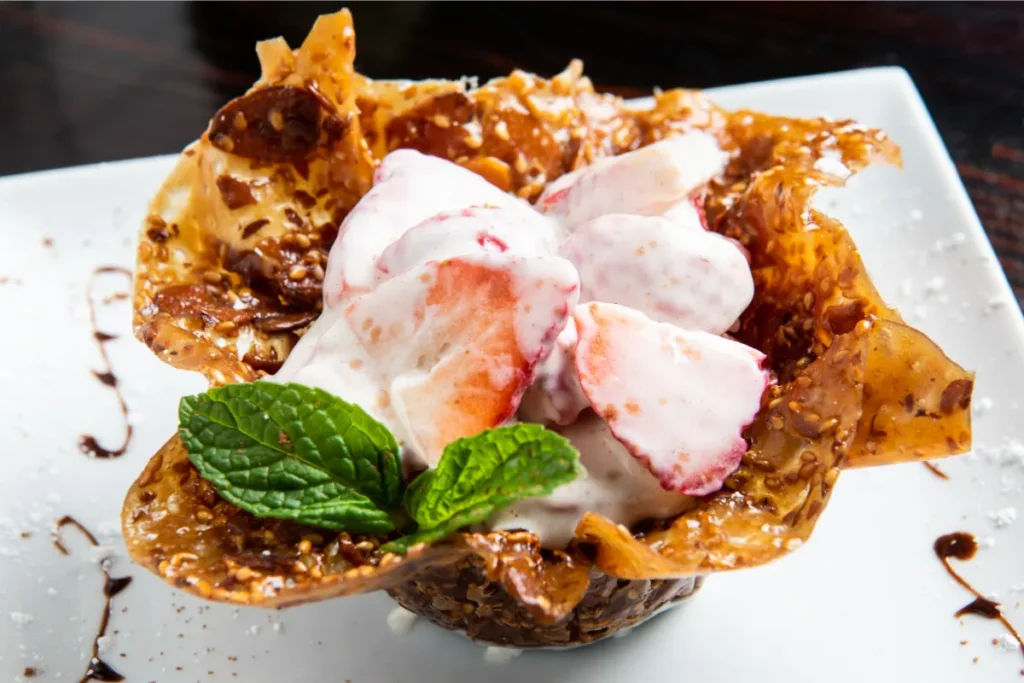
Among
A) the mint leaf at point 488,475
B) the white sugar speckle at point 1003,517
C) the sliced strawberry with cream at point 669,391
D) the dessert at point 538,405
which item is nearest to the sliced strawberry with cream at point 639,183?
the dessert at point 538,405

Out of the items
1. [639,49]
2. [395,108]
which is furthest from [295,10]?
[395,108]

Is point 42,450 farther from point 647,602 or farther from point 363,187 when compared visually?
point 647,602

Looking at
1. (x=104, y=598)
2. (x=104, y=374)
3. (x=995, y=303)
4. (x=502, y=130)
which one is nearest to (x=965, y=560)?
(x=995, y=303)

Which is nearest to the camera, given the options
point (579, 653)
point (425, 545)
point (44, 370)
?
point (425, 545)

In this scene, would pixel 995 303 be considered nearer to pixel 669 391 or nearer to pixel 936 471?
pixel 936 471

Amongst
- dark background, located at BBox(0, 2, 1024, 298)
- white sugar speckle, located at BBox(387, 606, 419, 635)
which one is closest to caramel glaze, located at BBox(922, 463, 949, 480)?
white sugar speckle, located at BBox(387, 606, 419, 635)

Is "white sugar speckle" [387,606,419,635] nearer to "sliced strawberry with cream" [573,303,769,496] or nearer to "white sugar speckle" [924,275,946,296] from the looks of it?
"sliced strawberry with cream" [573,303,769,496]

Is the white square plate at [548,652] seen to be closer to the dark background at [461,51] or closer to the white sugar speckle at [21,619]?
the white sugar speckle at [21,619]
